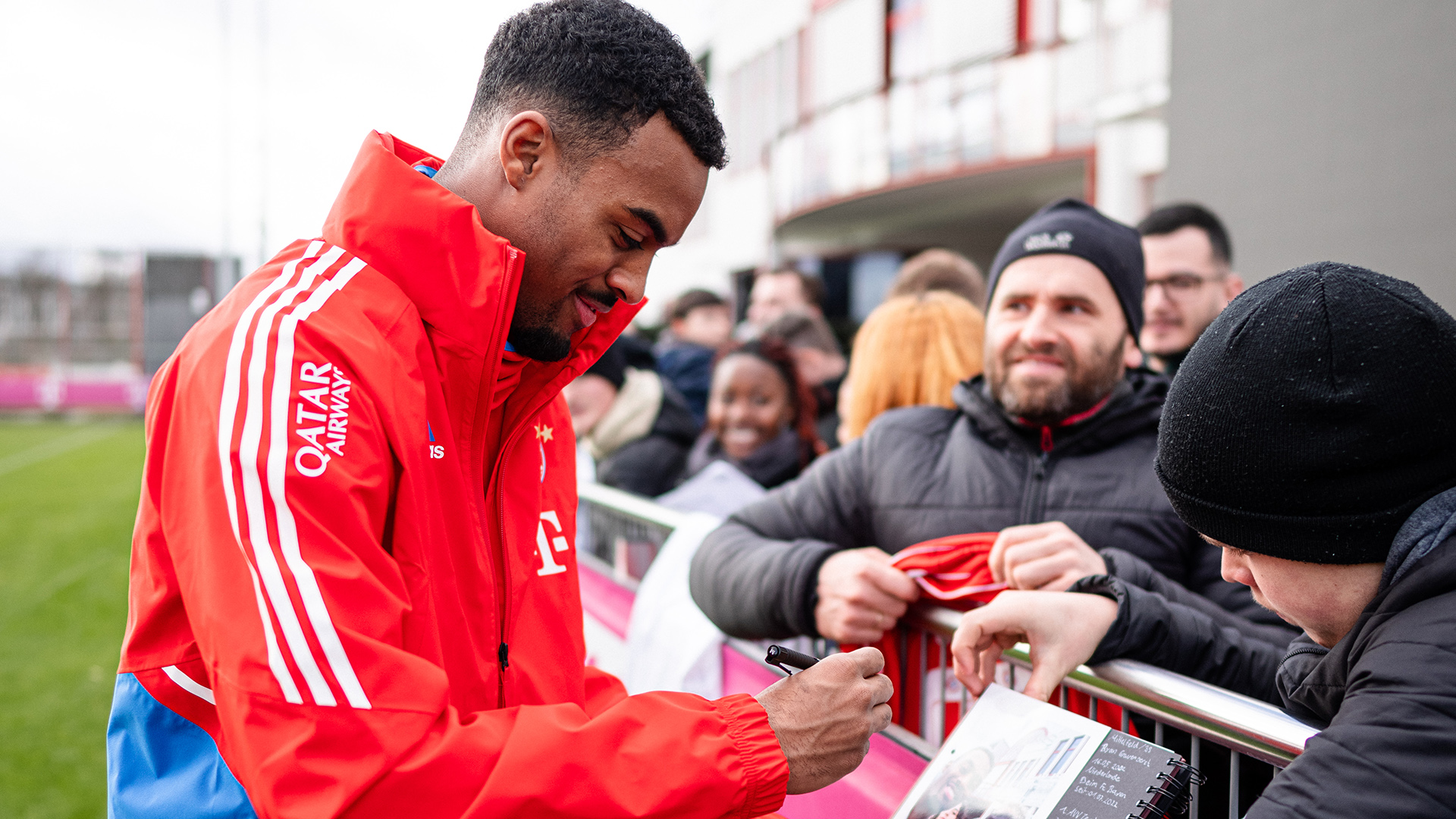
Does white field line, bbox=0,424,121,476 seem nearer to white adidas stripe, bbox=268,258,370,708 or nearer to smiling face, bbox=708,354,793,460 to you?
smiling face, bbox=708,354,793,460

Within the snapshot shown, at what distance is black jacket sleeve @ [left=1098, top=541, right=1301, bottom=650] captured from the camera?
2.03 meters

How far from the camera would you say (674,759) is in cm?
127

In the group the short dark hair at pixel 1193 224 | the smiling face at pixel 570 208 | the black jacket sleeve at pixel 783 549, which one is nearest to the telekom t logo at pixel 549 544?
the smiling face at pixel 570 208

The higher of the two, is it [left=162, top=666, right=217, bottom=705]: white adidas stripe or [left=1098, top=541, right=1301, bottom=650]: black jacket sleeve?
[left=162, top=666, right=217, bottom=705]: white adidas stripe

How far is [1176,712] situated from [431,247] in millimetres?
1480

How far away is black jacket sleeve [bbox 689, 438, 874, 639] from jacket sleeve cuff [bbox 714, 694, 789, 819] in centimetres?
101

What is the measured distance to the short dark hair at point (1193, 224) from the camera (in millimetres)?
4059

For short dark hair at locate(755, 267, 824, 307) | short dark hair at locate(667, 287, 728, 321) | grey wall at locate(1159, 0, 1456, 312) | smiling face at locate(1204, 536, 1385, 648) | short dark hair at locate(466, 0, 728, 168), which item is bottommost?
smiling face at locate(1204, 536, 1385, 648)

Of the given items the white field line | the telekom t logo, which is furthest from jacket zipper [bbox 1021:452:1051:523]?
the white field line

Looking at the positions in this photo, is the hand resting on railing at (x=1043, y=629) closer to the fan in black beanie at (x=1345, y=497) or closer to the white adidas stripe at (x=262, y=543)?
the fan in black beanie at (x=1345, y=497)

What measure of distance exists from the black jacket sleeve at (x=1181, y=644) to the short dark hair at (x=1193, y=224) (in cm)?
259

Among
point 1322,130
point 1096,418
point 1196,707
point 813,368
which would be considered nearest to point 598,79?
point 1196,707

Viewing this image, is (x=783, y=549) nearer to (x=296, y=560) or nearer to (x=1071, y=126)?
(x=296, y=560)

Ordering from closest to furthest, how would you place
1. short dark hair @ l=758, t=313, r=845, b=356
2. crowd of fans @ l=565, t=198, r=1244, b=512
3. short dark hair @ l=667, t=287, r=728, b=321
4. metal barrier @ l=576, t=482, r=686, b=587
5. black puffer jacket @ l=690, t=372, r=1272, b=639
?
black puffer jacket @ l=690, t=372, r=1272, b=639, crowd of fans @ l=565, t=198, r=1244, b=512, metal barrier @ l=576, t=482, r=686, b=587, short dark hair @ l=758, t=313, r=845, b=356, short dark hair @ l=667, t=287, r=728, b=321
